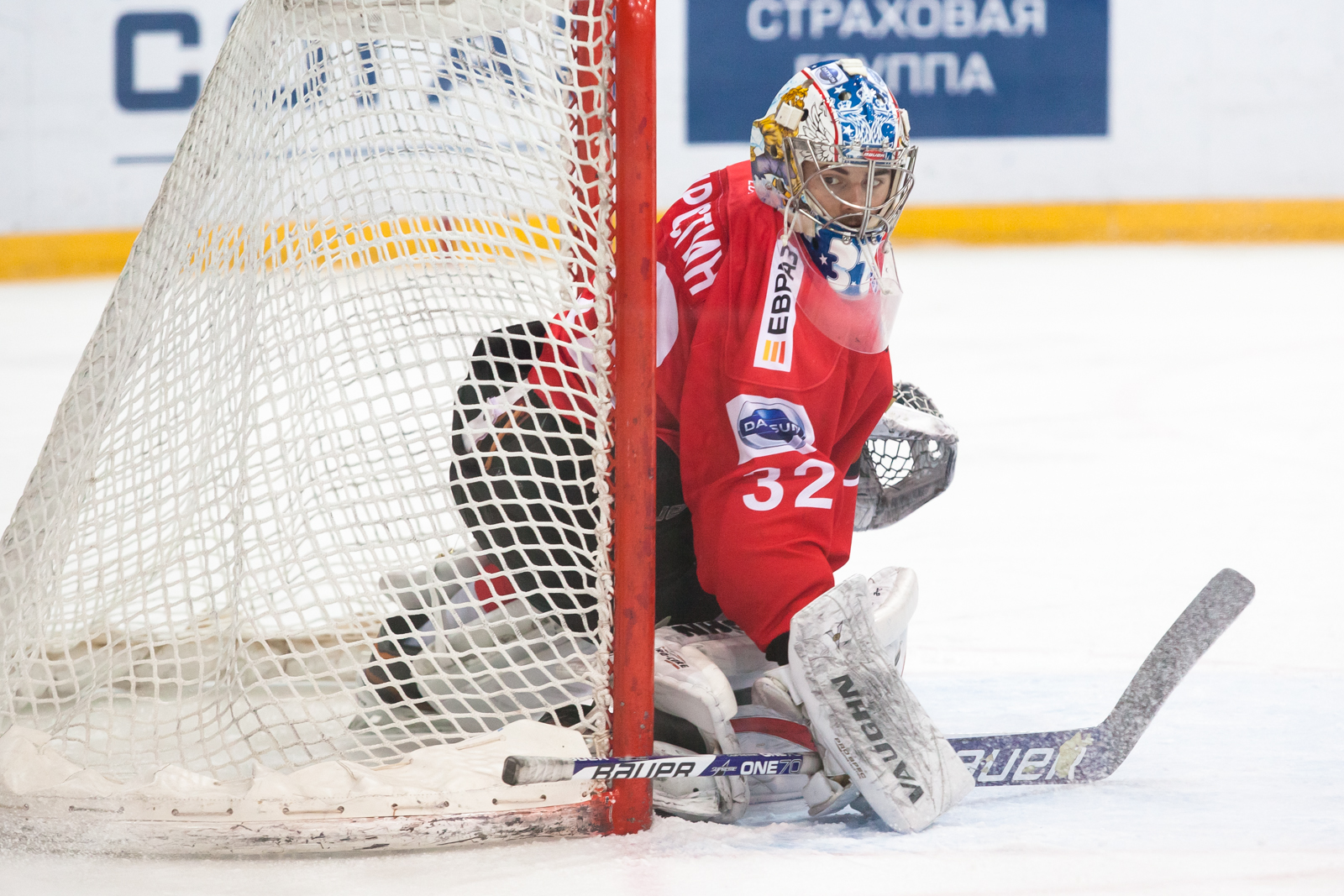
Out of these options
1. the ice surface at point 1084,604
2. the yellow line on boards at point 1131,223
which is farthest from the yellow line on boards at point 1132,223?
the ice surface at point 1084,604

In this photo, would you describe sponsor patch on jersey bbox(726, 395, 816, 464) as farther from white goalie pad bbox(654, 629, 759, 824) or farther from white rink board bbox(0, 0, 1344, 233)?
white rink board bbox(0, 0, 1344, 233)

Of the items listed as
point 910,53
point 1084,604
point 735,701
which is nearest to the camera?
point 735,701

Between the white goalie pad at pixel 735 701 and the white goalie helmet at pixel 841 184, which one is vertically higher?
the white goalie helmet at pixel 841 184

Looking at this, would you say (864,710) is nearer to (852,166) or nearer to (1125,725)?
(1125,725)

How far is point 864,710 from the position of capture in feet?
5.79

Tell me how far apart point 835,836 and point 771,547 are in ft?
1.13

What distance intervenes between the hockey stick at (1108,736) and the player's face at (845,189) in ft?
2.14

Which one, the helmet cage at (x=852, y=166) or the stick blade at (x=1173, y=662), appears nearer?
the helmet cage at (x=852, y=166)

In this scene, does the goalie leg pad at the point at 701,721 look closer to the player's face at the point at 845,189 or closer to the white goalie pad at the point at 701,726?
the white goalie pad at the point at 701,726

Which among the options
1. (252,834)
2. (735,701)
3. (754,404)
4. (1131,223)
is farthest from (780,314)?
(1131,223)

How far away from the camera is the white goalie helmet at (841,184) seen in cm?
180

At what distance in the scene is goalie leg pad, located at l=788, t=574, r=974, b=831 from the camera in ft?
5.71

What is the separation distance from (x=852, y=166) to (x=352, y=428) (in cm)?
66

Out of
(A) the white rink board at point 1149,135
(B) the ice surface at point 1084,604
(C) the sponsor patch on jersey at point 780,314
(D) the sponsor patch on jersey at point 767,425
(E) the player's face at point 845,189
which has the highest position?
(A) the white rink board at point 1149,135
